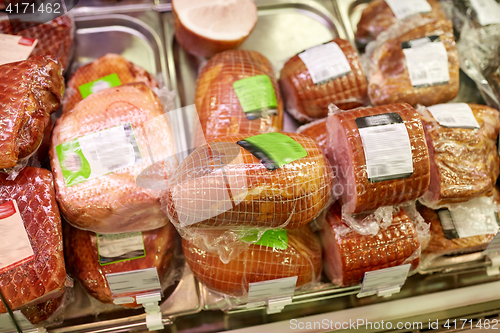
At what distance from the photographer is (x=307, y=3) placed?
219 centimetres

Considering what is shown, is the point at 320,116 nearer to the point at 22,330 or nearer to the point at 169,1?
the point at 169,1

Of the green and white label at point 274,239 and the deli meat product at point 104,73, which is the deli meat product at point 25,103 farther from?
the green and white label at point 274,239

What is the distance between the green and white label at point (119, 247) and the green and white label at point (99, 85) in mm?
636

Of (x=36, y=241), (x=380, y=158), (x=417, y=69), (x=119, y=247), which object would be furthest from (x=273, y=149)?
(x=417, y=69)

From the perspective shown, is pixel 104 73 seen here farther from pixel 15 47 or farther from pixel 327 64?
pixel 327 64

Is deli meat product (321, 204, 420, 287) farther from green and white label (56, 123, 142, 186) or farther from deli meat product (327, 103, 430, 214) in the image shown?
green and white label (56, 123, 142, 186)

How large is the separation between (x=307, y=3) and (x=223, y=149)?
1.44 metres

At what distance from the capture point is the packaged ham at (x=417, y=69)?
1625 millimetres

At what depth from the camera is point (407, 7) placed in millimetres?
1895

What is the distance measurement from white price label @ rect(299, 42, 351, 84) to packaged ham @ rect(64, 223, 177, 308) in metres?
0.94

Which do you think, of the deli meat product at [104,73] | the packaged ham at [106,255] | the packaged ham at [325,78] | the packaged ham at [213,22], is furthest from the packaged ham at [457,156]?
the deli meat product at [104,73]

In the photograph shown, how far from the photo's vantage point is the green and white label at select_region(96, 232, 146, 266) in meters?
1.32

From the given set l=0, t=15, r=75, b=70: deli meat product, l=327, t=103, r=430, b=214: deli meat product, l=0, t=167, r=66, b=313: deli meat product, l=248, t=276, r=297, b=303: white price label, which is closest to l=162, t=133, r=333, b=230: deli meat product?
l=327, t=103, r=430, b=214: deli meat product

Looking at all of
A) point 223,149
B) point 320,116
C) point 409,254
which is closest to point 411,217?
point 409,254
